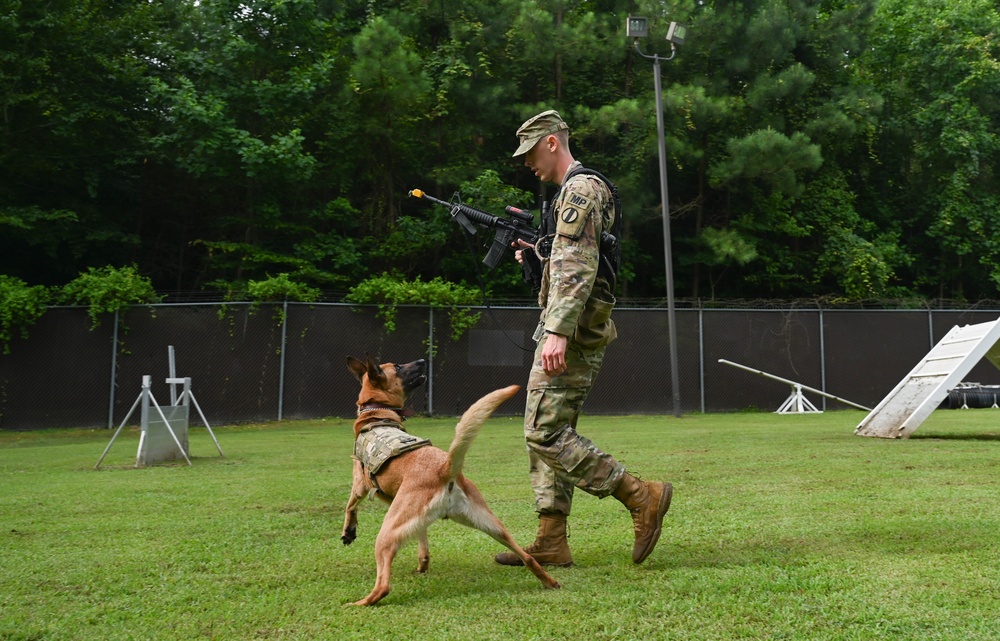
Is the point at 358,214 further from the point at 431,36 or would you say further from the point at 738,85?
the point at 738,85

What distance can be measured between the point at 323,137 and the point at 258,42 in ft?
8.26

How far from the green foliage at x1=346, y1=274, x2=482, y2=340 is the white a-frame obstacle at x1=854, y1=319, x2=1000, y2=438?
802 centimetres

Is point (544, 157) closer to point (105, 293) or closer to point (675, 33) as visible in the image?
point (105, 293)

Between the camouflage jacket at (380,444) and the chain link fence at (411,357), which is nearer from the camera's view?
the camouflage jacket at (380,444)

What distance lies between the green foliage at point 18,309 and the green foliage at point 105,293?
1.24ft

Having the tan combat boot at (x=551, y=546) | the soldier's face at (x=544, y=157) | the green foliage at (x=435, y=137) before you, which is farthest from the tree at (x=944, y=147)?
the tan combat boot at (x=551, y=546)

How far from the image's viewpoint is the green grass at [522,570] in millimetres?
2875

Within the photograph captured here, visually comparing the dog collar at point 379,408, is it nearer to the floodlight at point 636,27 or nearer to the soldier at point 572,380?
the soldier at point 572,380

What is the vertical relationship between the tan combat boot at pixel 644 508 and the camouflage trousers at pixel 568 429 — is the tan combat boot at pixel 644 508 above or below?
below

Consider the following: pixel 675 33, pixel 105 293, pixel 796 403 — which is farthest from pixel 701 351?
pixel 105 293

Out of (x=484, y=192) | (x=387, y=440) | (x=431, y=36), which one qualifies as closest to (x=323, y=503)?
(x=387, y=440)

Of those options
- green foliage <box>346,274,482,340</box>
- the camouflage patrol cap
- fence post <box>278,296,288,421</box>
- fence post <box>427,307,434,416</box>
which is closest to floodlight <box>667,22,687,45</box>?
green foliage <box>346,274,482,340</box>

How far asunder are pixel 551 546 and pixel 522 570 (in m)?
0.17

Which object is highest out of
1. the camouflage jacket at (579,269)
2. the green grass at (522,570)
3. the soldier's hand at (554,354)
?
the camouflage jacket at (579,269)
